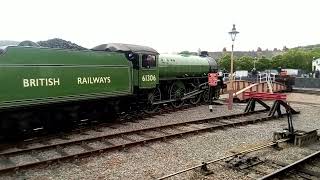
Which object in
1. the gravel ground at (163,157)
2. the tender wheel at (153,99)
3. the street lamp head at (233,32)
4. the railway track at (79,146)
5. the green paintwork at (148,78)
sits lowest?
the gravel ground at (163,157)

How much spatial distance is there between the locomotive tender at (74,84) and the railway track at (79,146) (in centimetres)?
112

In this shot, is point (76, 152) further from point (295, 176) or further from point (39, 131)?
point (295, 176)

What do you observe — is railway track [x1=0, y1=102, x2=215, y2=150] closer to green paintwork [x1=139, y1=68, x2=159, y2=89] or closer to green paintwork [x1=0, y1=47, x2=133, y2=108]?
green paintwork [x1=0, y1=47, x2=133, y2=108]

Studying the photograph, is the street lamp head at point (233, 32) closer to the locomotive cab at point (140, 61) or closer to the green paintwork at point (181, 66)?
the green paintwork at point (181, 66)

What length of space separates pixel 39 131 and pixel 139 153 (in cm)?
411

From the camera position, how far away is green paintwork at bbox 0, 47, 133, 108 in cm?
977

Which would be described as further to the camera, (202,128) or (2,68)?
(202,128)

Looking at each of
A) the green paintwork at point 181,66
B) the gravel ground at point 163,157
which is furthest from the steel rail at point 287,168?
the green paintwork at point 181,66

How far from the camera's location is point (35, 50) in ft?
34.4

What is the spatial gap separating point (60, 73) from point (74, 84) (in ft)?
2.27

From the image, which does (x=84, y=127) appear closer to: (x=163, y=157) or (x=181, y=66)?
(x=163, y=157)

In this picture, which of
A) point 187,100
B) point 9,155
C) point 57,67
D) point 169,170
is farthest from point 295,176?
point 187,100

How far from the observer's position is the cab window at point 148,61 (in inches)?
586

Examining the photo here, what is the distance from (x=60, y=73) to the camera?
11211mm
